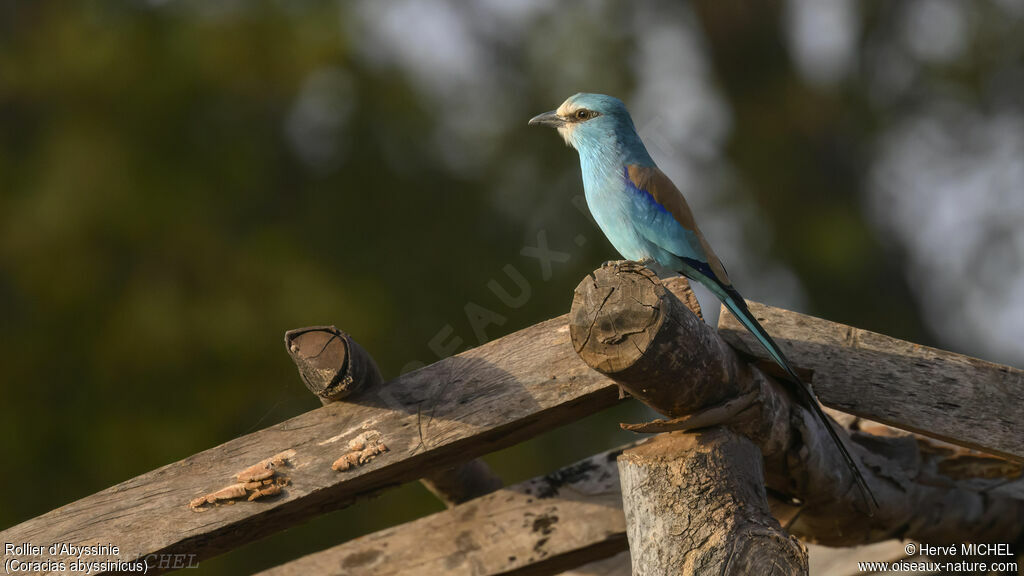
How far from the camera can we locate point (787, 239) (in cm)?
1155

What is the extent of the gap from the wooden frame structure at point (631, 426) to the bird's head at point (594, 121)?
1.08 m

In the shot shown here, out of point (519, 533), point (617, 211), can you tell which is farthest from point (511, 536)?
point (617, 211)

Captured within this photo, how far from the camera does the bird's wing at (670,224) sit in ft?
12.9

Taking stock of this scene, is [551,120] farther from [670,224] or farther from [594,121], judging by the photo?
[670,224]

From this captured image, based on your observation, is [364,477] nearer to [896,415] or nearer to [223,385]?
[896,415]

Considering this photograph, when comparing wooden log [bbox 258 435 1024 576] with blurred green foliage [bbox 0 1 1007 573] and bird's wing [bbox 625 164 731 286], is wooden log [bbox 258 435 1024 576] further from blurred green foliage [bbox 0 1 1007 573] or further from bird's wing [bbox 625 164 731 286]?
blurred green foliage [bbox 0 1 1007 573]

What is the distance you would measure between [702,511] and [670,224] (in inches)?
51.5

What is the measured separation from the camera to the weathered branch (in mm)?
2760

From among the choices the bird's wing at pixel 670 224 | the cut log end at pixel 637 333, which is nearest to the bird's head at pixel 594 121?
the bird's wing at pixel 670 224

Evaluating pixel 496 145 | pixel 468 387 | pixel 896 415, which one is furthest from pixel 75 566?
pixel 496 145

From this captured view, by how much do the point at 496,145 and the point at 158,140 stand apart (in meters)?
3.60

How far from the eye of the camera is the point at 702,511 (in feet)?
9.80

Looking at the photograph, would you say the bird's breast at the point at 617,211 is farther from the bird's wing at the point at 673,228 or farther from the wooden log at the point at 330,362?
the wooden log at the point at 330,362

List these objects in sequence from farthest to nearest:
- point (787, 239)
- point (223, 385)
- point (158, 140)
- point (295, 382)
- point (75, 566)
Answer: point (787, 239) < point (158, 140) < point (223, 385) < point (295, 382) < point (75, 566)
